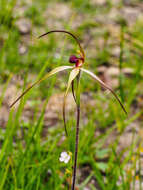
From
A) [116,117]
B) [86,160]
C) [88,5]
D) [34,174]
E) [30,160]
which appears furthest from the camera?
[88,5]

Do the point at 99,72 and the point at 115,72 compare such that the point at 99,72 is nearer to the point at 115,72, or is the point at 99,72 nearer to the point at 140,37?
the point at 115,72

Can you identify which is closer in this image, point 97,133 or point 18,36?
point 97,133

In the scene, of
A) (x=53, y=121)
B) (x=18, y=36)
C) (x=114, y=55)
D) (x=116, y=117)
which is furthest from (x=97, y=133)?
(x=18, y=36)

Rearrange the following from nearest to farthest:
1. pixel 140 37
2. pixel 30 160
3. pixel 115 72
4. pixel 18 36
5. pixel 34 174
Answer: pixel 34 174, pixel 30 160, pixel 115 72, pixel 18 36, pixel 140 37

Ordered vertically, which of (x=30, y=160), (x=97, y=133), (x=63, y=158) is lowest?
(x=97, y=133)

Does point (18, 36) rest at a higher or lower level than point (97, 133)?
higher

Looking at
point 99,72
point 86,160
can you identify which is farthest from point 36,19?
point 86,160

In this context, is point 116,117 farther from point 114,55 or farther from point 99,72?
point 114,55
